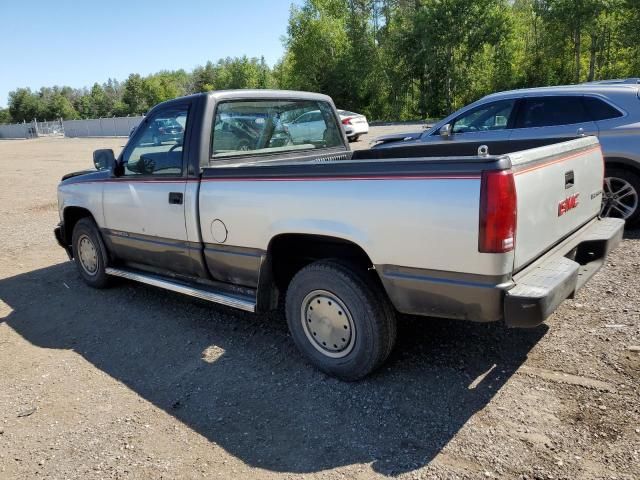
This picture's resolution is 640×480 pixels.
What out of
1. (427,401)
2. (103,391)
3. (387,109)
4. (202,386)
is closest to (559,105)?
(427,401)

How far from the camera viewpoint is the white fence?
51281mm

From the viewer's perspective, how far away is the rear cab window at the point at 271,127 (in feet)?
14.1

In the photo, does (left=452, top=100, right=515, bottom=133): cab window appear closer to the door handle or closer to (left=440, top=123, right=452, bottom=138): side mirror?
(left=440, top=123, right=452, bottom=138): side mirror

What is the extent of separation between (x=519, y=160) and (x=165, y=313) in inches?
140

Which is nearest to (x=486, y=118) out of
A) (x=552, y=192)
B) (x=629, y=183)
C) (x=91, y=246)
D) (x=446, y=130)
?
(x=446, y=130)

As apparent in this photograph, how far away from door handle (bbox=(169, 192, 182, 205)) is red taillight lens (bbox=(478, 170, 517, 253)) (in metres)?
2.50

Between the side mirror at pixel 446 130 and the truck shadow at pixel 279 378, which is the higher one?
the side mirror at pixel 446 130

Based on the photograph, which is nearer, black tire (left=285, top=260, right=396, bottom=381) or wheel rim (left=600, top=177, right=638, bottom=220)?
black tire (left=285, top=260, right=396, bottom=381)

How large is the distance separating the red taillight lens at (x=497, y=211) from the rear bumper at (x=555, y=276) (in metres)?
0.27

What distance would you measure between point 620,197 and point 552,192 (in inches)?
159

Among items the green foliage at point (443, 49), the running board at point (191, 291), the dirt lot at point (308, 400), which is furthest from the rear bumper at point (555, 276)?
the green foliage at point (443, 49)

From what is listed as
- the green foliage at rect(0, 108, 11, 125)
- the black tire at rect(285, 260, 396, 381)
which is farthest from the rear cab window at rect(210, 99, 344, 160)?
the green foliage at rect(0, 108, 11, 125)

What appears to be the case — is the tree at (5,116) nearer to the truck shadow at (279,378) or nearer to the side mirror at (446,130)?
the side mirror at (446,130)

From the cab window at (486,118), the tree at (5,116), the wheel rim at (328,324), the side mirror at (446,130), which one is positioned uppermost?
the tree at (5,116)
